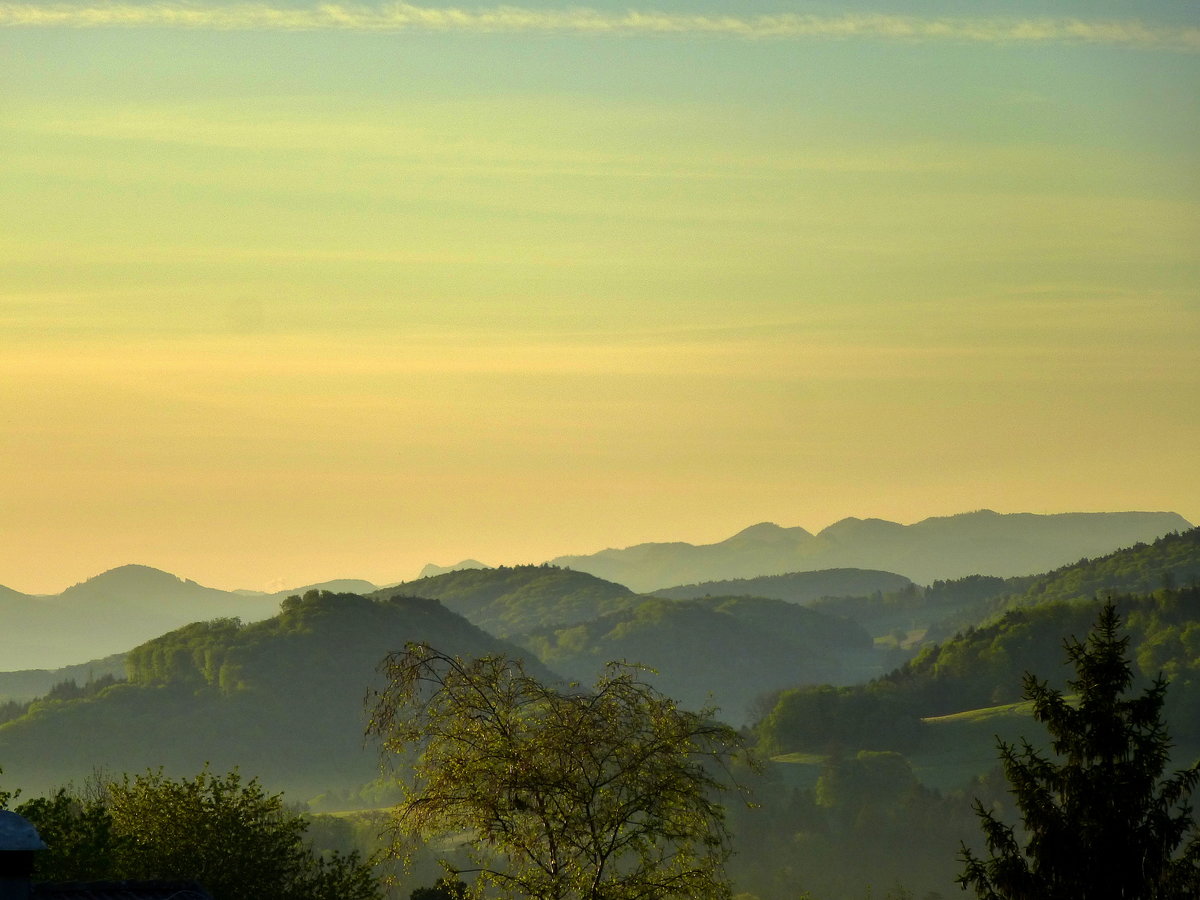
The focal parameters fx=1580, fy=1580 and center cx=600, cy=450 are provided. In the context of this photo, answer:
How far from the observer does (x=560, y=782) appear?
121 feet

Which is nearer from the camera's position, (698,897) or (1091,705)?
(698,897)

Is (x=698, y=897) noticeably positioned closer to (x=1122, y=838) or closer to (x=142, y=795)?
(x=1122, y=838)

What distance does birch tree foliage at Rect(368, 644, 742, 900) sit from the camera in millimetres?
36781

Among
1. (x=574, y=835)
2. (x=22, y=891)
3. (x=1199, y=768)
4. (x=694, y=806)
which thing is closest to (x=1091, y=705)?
(x=1199, y=768)

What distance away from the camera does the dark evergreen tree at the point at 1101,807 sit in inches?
1574

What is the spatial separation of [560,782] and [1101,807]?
1438 cm

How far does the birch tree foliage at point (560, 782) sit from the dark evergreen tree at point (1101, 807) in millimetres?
9087

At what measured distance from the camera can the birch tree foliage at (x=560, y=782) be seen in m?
36.8

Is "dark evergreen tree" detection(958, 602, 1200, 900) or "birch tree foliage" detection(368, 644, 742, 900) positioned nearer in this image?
"birch tree foliage" detection(368, 644, 742, 900)

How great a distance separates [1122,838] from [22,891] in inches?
1047

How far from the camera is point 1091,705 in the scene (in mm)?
41719

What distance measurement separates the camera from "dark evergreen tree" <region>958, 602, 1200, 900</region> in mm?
39969

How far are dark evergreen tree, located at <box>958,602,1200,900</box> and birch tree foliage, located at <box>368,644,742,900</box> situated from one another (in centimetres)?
909

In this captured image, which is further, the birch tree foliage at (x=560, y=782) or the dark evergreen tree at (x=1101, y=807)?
the dark evergreen tree at (x=1101, y=807)
